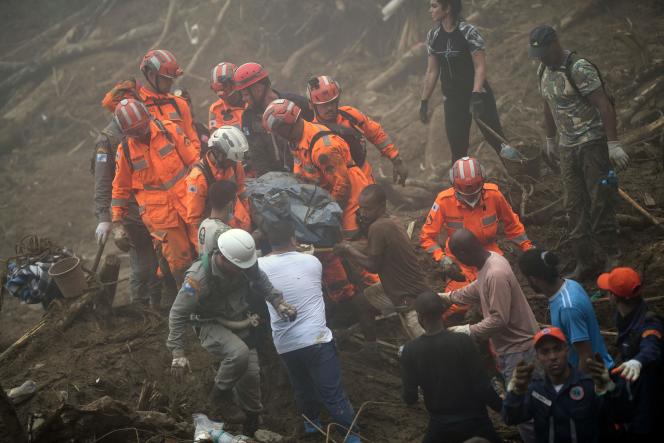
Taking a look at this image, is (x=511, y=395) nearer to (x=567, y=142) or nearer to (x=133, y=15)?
(x=567, y=142)

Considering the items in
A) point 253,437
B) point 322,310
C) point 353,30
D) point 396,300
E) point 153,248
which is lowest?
point 253,437

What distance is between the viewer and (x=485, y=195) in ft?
18.7

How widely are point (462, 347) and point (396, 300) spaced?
1786mm

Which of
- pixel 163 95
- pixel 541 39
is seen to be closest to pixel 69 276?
pixel 163 95

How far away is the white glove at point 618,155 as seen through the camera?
602 cm

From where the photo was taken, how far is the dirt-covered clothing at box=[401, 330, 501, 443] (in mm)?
4035

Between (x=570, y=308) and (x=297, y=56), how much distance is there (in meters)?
12.3

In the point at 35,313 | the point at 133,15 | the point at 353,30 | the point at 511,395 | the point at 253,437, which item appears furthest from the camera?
the point at 133,15

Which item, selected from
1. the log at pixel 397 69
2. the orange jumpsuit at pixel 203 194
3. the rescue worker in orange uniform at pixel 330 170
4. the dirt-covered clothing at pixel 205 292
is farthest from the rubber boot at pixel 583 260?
Answer: the log at pixel 397 69

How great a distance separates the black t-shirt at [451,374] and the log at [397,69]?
1062 cm

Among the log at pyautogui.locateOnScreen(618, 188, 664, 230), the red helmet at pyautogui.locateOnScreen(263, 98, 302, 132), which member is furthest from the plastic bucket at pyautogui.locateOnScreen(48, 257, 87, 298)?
the log at pyautogui.locateOnScreen(618, 188, 664, 230)

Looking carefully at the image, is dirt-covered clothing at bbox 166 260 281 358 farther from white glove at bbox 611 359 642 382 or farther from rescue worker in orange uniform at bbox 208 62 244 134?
rescue worker in orange uniform at bbox 208 62 244 134

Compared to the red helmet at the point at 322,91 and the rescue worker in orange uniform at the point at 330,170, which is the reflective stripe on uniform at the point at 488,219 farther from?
the red helmet at the point at 322,91

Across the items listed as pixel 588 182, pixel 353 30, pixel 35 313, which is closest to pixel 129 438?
pixel 588 182
